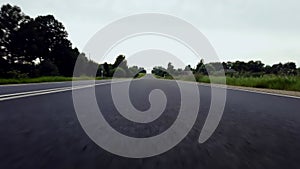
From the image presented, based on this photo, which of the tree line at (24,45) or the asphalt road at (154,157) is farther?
the tree line at (24,45)

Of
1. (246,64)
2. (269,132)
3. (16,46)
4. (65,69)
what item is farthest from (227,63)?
(269,132)

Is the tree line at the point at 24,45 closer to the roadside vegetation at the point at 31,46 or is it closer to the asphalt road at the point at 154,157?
the roadside vegetation at the point at 31,46

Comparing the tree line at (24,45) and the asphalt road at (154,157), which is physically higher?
the tree line at (24,45)

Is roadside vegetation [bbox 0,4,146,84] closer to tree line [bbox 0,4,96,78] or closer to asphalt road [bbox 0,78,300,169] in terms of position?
tree line [bbox 0,4,96,78]

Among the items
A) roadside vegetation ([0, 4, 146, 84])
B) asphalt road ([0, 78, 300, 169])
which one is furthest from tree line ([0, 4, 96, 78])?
asphalt road ([0, 78, 300, 169])

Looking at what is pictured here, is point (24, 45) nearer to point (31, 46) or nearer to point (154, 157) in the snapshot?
point (31, 46)

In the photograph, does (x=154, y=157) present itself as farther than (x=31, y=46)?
No

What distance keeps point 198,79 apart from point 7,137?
34.9 m

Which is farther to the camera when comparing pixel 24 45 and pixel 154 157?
pixel 24 45

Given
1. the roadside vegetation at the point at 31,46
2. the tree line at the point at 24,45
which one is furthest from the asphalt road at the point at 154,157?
the tree line at the point at 24,45

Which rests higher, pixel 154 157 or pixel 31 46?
pixel 31 46

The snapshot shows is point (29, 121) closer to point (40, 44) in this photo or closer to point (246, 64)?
point (40, 44)

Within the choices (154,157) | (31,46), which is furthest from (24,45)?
(154,157)

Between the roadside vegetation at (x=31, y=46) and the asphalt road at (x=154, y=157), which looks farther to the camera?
the roadside vegetation at (x=31, y=46)
